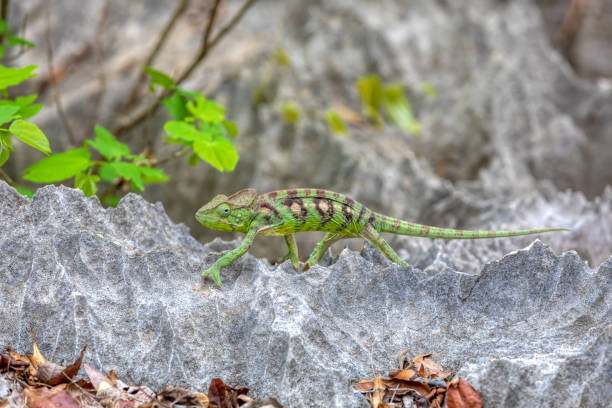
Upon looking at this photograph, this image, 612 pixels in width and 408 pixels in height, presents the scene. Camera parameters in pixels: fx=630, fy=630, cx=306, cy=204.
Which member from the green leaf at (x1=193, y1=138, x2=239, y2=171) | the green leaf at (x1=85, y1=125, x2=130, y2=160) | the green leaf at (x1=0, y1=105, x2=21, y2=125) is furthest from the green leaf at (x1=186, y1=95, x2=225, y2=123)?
the green leaf at (x1=0, y1=105, x2=21, y2=125)

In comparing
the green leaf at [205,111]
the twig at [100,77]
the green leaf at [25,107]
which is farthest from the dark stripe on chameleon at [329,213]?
the twig at [100,77]

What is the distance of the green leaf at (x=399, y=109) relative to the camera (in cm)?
784

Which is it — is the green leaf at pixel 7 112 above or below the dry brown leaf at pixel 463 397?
above

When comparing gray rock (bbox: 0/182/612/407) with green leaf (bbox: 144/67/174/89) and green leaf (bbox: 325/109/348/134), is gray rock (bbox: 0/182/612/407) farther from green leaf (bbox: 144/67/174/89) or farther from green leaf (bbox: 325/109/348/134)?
green leaf (bbox: 325/109/348/134)

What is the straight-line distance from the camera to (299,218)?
3.42 meters

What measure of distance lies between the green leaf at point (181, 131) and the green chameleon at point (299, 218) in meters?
0.36

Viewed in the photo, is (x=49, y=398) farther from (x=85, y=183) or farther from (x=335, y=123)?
(x=335, y=123)

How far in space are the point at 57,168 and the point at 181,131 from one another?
0.64 m

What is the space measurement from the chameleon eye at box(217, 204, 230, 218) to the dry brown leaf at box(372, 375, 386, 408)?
3.89 ft

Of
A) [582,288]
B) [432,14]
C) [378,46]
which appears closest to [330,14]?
[378,46]

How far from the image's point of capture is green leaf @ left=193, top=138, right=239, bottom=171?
3.19 metres

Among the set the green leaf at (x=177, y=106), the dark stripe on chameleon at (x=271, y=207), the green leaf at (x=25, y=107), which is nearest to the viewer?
the green leaf at (x=25, y=107)

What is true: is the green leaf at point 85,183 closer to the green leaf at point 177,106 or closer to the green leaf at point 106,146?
the green leaf at point 106,146

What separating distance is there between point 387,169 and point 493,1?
4.71 metres
